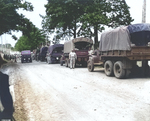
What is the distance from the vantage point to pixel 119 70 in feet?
42.4

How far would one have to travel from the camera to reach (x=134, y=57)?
40.2 feet

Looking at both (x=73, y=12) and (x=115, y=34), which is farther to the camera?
(x=73, y=12)

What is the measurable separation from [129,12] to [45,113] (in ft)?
105

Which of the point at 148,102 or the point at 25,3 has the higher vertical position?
the point at 25,3

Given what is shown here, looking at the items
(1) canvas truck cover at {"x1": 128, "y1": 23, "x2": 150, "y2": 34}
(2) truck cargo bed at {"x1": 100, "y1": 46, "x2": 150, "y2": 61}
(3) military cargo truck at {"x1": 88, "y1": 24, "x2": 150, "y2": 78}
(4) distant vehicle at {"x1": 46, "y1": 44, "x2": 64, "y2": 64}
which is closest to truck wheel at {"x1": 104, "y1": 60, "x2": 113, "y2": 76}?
(3) military cargo truck at {"x1": 88, "y1": 24, "x2": 150, "y2": 78}

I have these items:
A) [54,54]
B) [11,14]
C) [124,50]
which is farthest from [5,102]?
[11,14]

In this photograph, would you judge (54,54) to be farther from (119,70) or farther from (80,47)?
(119,70)

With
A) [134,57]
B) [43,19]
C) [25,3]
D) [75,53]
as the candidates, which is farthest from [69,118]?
[43,19]

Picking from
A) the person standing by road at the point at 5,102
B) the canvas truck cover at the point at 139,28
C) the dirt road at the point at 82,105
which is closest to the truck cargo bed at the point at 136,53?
the canvas truck cover at the point at 139,28

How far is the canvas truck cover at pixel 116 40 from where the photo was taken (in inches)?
485

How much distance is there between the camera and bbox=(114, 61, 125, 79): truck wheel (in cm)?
1258

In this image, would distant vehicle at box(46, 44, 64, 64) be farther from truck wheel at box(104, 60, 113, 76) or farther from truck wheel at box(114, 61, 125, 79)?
truck wheel at box(114, 61, 125, 79)

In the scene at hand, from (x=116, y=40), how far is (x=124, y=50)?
1174mm

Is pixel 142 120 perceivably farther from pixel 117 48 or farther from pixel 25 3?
pixel 25 3
